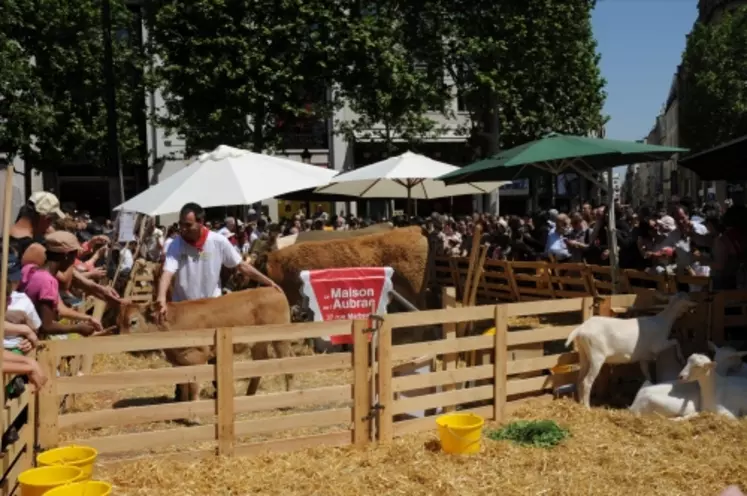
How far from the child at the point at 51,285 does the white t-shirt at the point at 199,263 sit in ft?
3.63

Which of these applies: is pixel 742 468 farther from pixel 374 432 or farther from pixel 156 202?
pixel 156 202

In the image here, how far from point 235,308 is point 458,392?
2198 mm

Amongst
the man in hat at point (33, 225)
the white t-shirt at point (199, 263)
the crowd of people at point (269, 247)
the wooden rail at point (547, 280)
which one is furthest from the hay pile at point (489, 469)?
the wooden rail at point (547, 280)

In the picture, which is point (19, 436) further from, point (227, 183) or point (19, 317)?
point (227, 183)

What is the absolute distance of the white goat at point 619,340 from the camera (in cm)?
634

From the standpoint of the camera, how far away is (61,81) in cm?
2595

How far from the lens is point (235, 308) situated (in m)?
6.67

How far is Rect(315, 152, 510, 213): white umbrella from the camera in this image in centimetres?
1130

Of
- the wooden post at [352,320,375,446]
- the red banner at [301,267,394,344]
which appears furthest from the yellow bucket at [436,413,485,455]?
the red banner at [301,267,394,344]

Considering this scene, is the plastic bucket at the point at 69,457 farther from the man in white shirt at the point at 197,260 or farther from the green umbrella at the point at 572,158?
the green umbrella at the point at 572,158

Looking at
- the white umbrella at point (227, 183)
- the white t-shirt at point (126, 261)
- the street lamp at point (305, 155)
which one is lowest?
the white t-shirt at point (126, 261)

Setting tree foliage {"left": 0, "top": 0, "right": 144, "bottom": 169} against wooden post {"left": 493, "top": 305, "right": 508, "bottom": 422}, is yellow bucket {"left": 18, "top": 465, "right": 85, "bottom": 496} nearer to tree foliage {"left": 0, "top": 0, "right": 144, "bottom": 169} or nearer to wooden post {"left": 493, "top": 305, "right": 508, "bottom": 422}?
wooden post {"left": 493, "top": 305, "right": 508, "bottom": 422}

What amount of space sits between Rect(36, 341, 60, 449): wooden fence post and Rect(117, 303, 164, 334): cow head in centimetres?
158

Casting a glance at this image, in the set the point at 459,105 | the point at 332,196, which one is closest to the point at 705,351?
the point at 332,196
